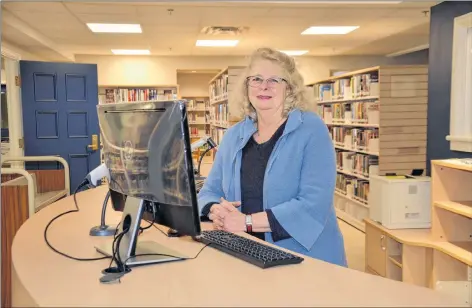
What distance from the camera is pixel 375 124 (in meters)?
5.69

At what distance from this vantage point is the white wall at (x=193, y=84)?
37.1 ft

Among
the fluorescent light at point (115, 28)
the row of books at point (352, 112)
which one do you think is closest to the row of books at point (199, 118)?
the row of books at point (352, 112)

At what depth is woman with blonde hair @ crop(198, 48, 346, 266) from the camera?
5.79ft

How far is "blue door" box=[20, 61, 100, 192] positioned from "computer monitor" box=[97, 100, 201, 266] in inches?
191

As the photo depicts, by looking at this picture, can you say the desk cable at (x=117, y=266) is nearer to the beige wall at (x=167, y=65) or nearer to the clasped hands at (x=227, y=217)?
the clasped hands at (x=227, y=217)

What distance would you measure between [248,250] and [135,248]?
1.14 feet

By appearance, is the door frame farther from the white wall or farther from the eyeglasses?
the white wall

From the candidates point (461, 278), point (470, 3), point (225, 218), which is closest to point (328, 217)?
point (225, 218)

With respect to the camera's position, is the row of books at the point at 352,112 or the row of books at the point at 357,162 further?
the row of books at the point at 357,162

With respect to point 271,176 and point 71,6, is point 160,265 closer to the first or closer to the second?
point 271,176

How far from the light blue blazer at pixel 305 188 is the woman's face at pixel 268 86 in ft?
0.31

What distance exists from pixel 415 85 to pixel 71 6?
397 cm

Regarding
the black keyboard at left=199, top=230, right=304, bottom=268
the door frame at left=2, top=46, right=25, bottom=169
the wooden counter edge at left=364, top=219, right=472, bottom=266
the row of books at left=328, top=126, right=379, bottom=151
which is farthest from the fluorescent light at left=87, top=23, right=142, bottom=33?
the black keyboard at left=199, top=230, right=304, bottom=268

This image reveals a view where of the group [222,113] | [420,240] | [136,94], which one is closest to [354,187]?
[222,113]
